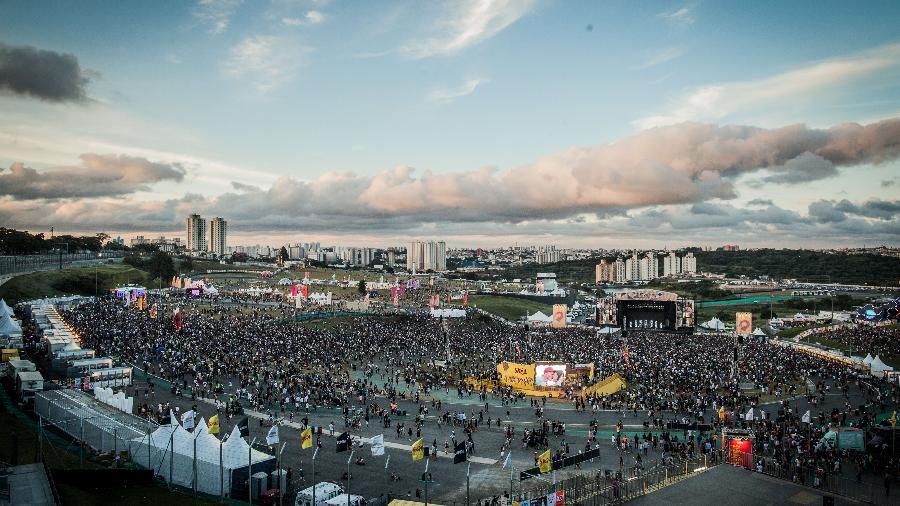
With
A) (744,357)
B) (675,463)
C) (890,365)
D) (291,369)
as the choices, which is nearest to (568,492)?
(675,463)

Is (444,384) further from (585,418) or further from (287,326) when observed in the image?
(287,326)

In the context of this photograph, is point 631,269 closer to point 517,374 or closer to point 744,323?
point 744,323

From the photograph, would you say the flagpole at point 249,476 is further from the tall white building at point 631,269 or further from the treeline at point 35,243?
the tall white building at point 631,269

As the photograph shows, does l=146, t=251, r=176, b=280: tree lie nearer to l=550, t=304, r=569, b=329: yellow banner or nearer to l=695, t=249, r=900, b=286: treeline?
l=550, t=304, r=569, b=329: yellow banner

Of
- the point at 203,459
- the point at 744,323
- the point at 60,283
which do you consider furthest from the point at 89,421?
the point at 60,283

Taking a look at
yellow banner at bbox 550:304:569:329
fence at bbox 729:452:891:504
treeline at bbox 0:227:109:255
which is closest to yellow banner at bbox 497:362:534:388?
fence at bbox 729:452:891:504

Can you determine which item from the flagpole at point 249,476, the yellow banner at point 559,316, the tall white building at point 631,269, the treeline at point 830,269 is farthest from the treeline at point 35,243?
the treeline at point 830,269
